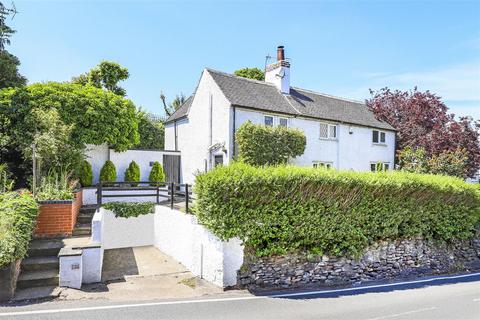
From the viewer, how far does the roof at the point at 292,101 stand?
1931cm

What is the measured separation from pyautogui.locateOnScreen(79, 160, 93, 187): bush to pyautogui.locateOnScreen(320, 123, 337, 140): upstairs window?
14582 millimetres

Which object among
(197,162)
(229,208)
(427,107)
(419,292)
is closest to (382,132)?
(427,107)

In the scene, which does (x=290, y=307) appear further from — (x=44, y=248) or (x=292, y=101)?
(x=292, y=101)

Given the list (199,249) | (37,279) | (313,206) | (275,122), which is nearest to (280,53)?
(275,122)

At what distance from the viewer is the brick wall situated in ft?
30.5

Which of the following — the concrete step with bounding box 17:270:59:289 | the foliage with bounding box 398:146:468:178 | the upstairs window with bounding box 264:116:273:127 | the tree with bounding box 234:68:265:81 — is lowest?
the concrete step with bounding box 17:270:59:289

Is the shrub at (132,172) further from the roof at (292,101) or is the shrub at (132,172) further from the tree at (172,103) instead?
the tree at (172,103)

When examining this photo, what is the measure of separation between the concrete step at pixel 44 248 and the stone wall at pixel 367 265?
4925 millimetres

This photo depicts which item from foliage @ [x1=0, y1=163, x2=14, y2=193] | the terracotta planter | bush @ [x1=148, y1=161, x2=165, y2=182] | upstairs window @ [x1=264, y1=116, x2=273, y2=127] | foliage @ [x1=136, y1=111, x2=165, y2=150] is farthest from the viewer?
foliage @ [x1=136, y1=111, x2=165, y2=150]

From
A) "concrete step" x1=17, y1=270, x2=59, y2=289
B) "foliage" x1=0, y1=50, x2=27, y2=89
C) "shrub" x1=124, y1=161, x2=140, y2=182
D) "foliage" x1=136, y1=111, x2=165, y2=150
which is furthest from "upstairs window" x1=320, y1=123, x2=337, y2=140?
"foliage" x1=0, y1=50, x2=27, y2=89

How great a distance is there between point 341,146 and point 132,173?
14.2 metres

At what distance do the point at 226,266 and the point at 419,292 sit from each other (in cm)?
526

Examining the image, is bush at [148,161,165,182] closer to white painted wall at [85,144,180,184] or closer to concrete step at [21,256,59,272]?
white painted wall at [85,144,180,184]

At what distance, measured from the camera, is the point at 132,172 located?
1820 centimetres
